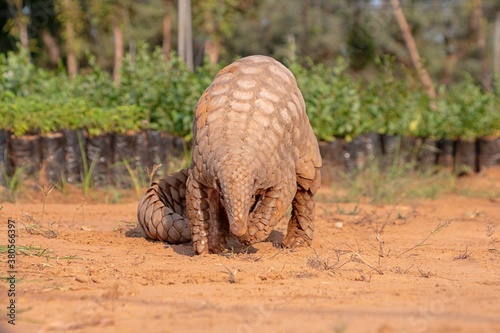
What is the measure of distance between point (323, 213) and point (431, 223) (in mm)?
1259

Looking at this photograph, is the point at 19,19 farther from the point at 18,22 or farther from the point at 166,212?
the point at 166,212

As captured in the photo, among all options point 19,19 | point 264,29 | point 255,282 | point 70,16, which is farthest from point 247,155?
point 264,29

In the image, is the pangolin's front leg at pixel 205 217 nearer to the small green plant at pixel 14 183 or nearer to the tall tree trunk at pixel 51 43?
the small green plant at pixel 14 183

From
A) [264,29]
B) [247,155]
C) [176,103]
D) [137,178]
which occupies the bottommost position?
[137,178]

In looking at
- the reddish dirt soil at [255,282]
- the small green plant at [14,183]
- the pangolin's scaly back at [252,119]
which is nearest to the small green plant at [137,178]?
the small green plant at [14,183]

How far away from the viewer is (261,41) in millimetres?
42938

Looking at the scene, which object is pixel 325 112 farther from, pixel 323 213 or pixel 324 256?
pixel 324 256

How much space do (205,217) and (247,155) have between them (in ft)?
2.20

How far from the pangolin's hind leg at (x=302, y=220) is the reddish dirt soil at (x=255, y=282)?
19 centimetres

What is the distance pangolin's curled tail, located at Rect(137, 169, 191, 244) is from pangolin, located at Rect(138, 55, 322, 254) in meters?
0.63

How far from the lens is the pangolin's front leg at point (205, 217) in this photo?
17.6 ft

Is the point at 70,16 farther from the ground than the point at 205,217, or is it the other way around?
the point at 70,16

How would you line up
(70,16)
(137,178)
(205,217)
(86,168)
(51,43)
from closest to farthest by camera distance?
(205,217), (86,168), (137,178), (70,16), (51,43)

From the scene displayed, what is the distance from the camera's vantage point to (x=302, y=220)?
6.14 meters
